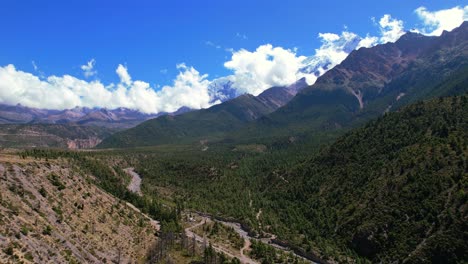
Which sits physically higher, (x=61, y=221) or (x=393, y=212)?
(x=61, y=221)

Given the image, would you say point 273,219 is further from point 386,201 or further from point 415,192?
point 415,192

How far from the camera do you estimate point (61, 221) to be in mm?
100500

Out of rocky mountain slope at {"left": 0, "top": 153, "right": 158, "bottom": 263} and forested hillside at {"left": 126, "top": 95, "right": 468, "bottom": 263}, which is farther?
forested hillside at {"left": 126, "top": 95, "right": 468, "bottom": 263}

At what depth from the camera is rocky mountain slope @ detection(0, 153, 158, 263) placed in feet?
266

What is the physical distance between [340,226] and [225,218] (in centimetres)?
5474

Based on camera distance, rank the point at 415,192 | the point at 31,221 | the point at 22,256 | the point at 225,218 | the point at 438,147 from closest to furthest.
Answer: the point at 22,256
the point at 31,221
the point at 415,192
the point at 438,147
the point at 225,218

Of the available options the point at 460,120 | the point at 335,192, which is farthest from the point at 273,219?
the point at 460,120

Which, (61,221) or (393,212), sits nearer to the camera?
(61,221)

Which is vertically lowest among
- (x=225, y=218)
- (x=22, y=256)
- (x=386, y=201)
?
(x=225, y=218)

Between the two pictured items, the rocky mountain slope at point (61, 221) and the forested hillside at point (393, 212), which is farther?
the forested hillside at point (393, 212)

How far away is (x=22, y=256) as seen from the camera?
7431 cm

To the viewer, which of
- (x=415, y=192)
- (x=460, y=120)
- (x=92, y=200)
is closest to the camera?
(x=92, y=200)

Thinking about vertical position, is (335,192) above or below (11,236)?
below

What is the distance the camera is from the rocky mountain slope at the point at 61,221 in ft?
266
